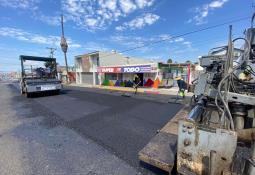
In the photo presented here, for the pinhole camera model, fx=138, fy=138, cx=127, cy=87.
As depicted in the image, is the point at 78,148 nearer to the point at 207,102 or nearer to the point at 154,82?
the point at 207,102

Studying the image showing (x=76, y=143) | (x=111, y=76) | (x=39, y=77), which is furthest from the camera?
(x=111, y=76)

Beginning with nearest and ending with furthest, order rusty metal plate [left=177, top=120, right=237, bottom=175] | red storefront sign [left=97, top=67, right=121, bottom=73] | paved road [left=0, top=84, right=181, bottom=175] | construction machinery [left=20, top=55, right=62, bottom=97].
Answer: rusty metal plate [left=177, top=120, right=237, bottom=175] < paved road [left=0, top=84, right=181, bottom=175] < construction machinery [left=20, top=55, right=62, bottom=97] < red storefront sign [left=97, top=67, right=121, bottom=73]

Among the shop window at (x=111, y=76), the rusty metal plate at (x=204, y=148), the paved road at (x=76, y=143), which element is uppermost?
the shop window at (x=111, y=76)

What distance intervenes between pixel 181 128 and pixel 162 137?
881mm

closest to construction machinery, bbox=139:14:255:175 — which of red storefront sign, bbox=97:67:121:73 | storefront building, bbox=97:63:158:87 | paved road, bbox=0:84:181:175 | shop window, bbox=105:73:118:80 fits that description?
paved road, bbox=0:84:181:175

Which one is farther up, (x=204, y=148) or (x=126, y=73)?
(x=126, y=73)

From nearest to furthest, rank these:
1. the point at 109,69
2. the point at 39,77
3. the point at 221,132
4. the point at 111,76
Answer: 1. the point at 221,132
2. the point at 39,77
3. the point at 109,69
4. the point at 111,76

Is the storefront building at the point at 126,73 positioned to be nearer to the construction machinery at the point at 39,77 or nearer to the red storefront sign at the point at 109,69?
the red storefront sign at the point at 109,69

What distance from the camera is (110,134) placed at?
3.83 m

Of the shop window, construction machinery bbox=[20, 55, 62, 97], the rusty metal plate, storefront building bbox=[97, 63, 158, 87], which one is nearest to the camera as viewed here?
the rusty metal plate

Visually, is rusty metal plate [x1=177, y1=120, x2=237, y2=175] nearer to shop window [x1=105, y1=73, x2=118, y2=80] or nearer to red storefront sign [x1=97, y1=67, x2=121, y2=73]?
red storefront sign [x1=97, y1=67, x2=121, y2=73]

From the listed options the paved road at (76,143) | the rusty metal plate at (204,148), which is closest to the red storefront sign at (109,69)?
the paved road at (76,143)

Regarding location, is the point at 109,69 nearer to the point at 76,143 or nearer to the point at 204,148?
the point at 76,143

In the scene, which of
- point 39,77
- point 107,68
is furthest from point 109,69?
point 39,77
